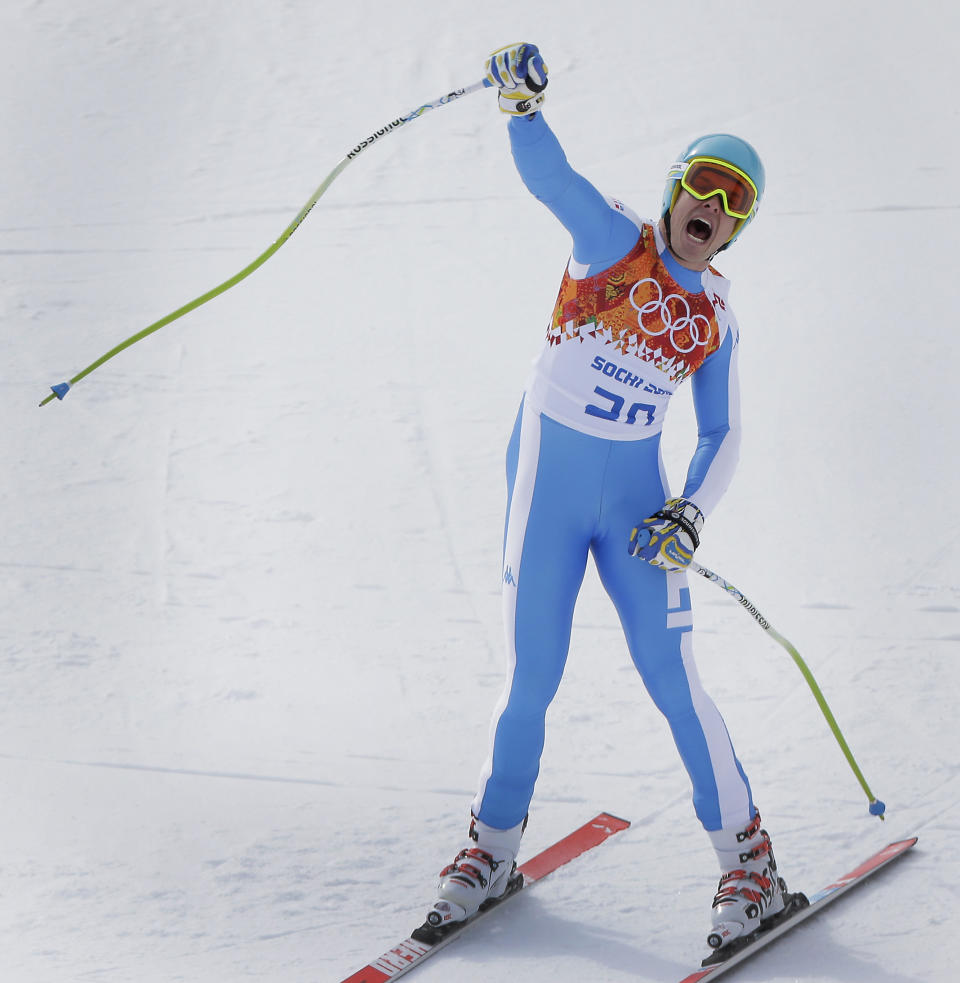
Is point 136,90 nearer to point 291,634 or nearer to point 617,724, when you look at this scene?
point 291,634

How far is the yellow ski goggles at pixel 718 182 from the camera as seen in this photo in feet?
9.82

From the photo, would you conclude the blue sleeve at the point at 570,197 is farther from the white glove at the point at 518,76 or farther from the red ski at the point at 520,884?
the red ski at the point at 520,884

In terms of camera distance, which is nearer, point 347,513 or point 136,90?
point 347,513

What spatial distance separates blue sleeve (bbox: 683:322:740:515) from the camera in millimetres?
3201

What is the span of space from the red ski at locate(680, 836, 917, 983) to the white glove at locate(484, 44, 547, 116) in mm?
1820

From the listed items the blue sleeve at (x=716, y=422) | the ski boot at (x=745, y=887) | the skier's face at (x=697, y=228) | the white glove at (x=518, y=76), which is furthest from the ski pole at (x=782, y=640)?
the white glove at (x=518, y=76)

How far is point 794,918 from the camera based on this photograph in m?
3.33

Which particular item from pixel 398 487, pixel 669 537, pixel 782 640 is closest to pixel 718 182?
pixel 669 537

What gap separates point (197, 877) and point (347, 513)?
1.78m

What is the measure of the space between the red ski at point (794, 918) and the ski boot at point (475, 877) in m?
0.51

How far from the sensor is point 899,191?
689 centimetres

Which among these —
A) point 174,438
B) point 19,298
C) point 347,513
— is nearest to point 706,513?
point 347,513

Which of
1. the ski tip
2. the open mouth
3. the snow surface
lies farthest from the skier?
the snow surface

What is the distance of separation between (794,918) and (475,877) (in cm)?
73
